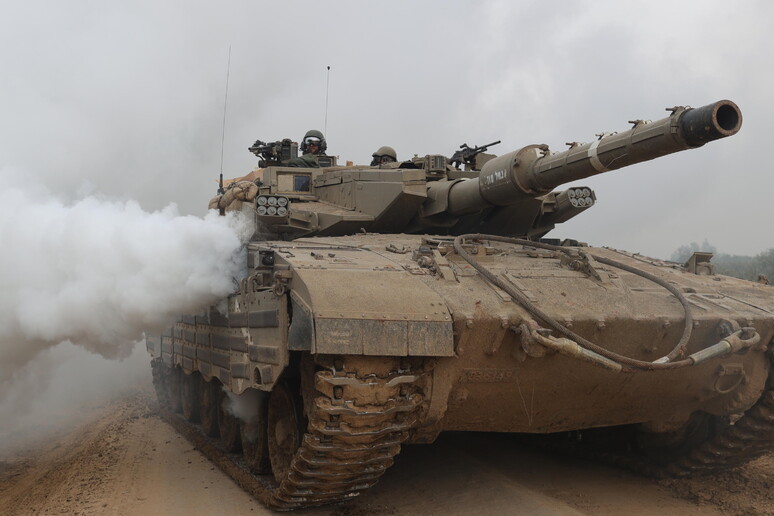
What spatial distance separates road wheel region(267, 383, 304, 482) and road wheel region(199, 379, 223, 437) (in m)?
2.37

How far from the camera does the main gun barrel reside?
6461 millimetres

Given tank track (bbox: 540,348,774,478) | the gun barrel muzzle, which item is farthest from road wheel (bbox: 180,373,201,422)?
the gun barrel muzzle

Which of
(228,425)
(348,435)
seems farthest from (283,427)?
(228,425)

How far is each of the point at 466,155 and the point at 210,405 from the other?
4911mm

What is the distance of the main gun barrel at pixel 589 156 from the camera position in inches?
254

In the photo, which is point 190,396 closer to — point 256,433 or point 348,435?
point 256,433

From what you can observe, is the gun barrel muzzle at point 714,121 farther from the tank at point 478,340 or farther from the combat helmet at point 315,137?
the combat helmet at point 315,137

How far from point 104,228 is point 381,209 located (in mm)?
3326

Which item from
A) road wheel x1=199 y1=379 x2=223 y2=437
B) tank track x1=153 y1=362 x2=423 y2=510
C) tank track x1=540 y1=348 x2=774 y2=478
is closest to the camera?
tank track x1=153 y1=362 x2=423 y2=510

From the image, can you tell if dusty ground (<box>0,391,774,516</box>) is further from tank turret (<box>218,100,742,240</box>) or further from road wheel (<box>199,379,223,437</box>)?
tank turret (<box>218,100,742,240</box>)

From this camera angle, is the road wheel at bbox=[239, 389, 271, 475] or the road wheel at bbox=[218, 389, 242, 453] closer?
the road wheel at bbox=[239, 389, 271, 475]

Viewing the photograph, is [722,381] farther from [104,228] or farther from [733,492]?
[104,228]

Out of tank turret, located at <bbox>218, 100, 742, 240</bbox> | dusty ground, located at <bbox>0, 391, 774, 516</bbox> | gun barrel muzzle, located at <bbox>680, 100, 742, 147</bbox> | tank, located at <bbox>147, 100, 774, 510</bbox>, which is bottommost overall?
dusty ground, located at <bbox>0, 391, 774, 516</bbox>

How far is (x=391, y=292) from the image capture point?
6430mm
